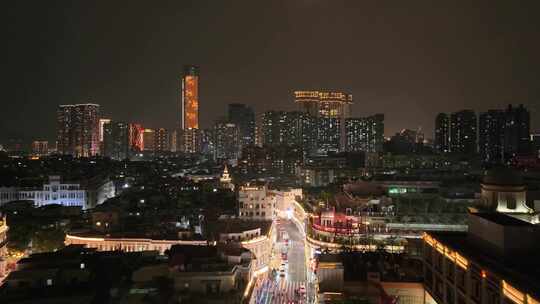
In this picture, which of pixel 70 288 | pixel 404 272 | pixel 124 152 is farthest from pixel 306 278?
pixel 124 152

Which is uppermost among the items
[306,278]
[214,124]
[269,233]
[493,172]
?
[214,124]

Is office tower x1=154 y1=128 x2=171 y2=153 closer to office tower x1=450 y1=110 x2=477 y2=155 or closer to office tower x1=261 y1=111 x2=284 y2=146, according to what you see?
office tower x1=261 y1=111 x2=284 y2=146

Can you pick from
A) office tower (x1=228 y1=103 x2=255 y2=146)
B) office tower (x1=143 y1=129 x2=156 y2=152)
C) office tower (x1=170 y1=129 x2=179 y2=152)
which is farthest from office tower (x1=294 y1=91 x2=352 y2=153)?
office tower (x1=143 y1=129 x2=156 y2=152)

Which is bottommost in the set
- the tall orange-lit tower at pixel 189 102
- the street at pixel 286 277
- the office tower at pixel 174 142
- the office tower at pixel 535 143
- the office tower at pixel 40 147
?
the street at pixel 286 277

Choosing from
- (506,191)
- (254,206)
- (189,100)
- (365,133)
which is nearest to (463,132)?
(365,133)

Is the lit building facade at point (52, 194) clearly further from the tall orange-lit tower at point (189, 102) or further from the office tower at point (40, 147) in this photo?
the tall orange-lit tower at point (189, 102)

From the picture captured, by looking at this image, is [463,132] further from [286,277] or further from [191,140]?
[191,140]

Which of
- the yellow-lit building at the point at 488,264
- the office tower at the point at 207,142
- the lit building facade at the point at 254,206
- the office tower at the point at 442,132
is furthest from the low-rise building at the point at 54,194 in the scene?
the office tower at the point at 207,142

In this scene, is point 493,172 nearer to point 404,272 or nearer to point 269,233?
point 404,272
